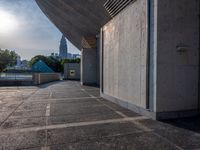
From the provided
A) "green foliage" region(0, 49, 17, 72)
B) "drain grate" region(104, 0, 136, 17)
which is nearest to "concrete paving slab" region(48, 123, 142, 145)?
"drain grate" region(104, 0, 136, 17)

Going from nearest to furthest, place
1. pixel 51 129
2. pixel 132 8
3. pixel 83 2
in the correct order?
pixel 51 129
pixel 132 8
pixel 83 2

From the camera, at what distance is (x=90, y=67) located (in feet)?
70.0

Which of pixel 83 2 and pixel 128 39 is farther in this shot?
pixel 83 2

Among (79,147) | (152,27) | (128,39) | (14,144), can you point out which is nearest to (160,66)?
(152,27)

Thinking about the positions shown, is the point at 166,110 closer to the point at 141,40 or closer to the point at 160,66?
the point at 160,66

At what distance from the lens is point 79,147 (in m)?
3.90

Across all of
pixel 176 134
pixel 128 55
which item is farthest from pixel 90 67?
pixel 176 134

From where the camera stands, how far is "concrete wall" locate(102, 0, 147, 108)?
21.8 ft

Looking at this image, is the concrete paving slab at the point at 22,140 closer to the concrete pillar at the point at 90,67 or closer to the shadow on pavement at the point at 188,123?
the shadow on pavement at the point at 188,123

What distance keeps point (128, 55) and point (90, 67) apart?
45.2 ft

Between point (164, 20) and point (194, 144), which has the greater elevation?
point (164, 20)

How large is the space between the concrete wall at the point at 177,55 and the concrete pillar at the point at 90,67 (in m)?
15.3

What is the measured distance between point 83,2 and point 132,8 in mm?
10957

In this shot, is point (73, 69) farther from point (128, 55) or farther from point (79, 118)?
point (79, 118)
